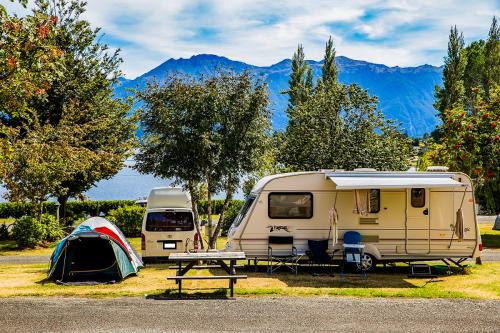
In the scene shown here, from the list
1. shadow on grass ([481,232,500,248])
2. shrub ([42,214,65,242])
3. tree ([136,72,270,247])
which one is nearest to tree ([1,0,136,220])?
shrub ([42,214,65,242])

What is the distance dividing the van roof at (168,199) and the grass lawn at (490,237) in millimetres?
12400

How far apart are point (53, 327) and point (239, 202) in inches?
832

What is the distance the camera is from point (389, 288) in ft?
42.9

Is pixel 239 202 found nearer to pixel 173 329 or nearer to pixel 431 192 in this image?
pixel 431 192

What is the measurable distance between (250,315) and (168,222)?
739 centimetres

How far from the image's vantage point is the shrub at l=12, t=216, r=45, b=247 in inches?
940

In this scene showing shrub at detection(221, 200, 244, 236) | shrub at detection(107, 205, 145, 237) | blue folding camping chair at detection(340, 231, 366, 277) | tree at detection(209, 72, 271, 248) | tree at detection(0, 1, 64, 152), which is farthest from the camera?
shrub at detection(107, 205, 145, 237)

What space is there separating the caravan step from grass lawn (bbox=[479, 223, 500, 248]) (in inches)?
373

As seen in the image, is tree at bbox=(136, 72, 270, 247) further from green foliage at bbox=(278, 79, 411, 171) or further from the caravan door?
green foliage at bbox=(278, 79, 411, 171)

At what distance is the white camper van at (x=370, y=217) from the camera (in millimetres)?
15086

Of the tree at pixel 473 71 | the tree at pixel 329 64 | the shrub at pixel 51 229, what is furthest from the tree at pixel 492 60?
the shrub at pixel 51 229

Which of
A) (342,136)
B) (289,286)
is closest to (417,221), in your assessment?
(289,286)

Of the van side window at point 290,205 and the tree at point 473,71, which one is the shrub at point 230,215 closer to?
the van side window at point 290,205

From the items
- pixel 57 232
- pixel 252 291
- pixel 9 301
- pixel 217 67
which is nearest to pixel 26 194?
pixel 57 232
